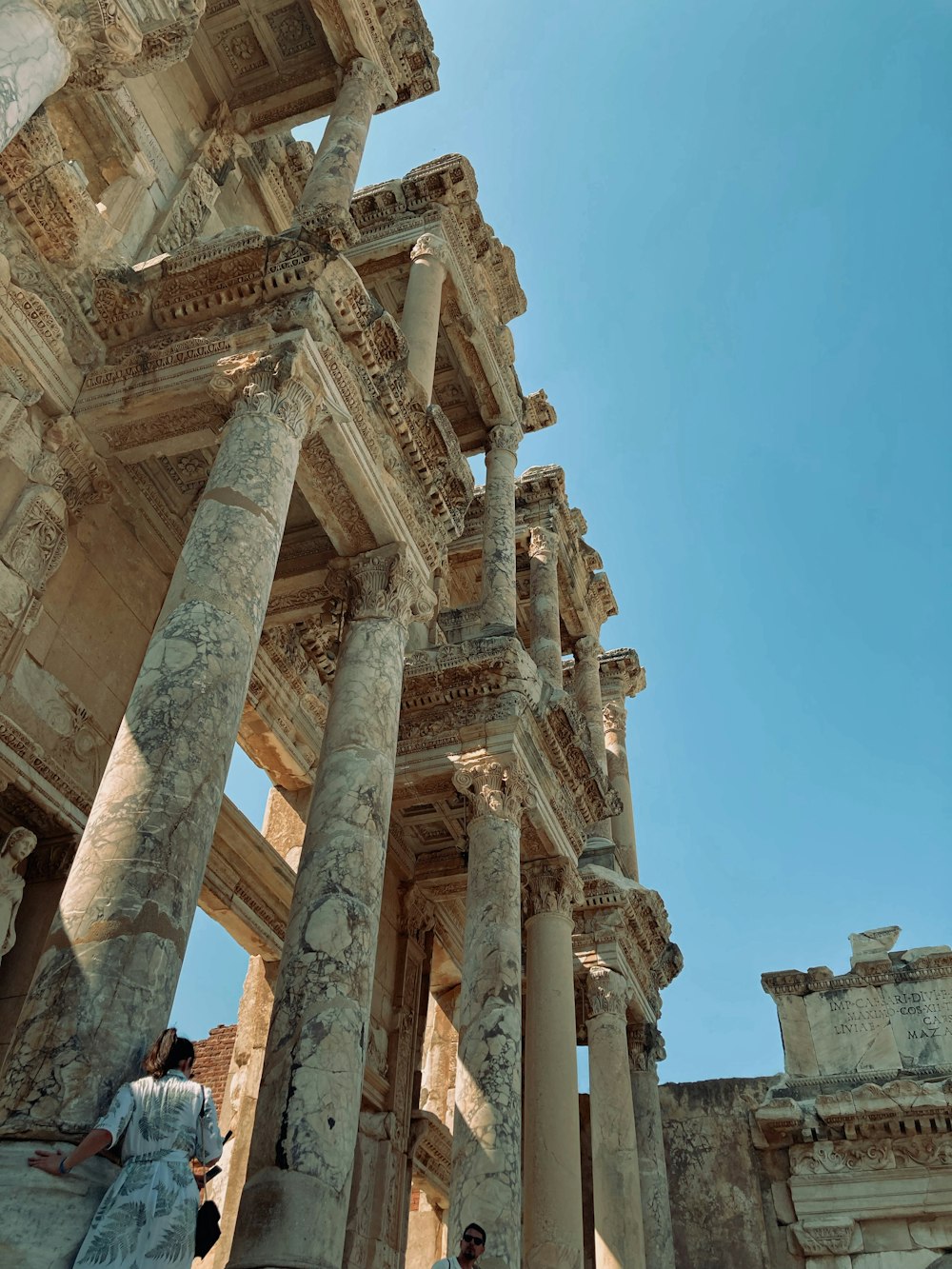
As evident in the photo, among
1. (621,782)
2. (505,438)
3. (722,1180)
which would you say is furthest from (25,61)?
(722,1180)

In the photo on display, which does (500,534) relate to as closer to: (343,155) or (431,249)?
(431,249)

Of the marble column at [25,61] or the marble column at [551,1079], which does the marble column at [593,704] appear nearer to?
the marble column at [551,1079]

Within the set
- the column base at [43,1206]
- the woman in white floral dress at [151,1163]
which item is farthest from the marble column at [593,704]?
the column base at [43,1206]

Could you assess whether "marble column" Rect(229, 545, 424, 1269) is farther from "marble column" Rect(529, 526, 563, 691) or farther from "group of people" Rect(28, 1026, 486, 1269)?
"marble column" Rect(529, 526, 563, 691)

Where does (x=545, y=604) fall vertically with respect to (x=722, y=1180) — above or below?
above

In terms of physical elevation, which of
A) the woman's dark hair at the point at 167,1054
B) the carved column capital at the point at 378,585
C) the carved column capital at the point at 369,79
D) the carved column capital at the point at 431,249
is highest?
the carved column capital at the point at 431,249

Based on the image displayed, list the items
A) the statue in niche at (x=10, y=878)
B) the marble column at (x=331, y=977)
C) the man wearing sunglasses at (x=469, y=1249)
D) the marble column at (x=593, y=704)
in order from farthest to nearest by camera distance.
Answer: the marble column at (x=593, y=704)
the statue in niche at (x=10, y=878)
the marble column at (x=331, y=977)
the man wearing sunglasses at (x=469, y=1249)

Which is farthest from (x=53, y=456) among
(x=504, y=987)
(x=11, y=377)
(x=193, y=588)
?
(x=504, y=987)

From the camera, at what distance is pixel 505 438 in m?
18.0

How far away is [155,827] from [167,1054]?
1.35m

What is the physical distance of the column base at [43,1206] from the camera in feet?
15.1

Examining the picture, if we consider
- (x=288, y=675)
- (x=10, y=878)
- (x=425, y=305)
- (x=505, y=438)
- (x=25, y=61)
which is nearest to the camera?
(x=25, y=61)

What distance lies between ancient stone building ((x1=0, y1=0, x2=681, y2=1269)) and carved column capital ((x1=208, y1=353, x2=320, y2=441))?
0.11ft

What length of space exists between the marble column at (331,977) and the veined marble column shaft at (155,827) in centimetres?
176
